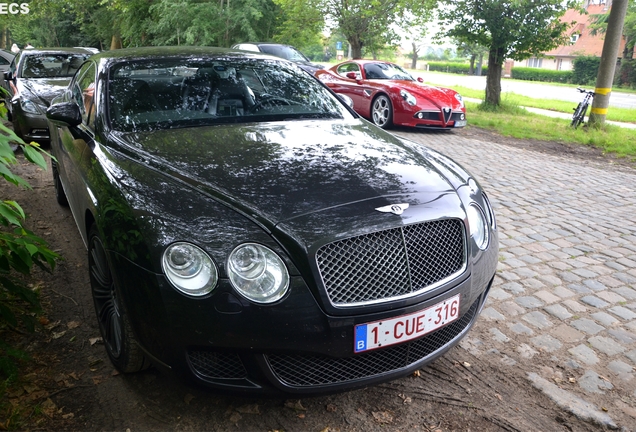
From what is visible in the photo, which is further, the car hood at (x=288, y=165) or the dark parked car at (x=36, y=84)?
the dark parked car at (x=36, y=84)

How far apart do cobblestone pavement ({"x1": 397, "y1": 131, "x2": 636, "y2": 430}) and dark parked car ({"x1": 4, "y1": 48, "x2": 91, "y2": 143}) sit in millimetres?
6137

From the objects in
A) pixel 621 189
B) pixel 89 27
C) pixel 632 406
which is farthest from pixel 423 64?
pixel 632 406

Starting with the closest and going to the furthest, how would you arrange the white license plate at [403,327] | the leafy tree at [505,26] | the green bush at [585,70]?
1. the white license plate at [403,327]
2. the leafy tree at [505,26]
3. the green bush at [585,70]

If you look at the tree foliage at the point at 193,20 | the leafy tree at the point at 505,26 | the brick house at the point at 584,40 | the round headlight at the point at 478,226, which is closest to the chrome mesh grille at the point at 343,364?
the round headlight at the point at 478,226

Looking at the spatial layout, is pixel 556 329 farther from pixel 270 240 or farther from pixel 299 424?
pixel 270 240

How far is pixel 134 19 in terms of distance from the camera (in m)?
25.1

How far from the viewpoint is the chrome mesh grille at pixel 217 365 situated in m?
2.19

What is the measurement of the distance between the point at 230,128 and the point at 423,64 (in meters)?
79.7

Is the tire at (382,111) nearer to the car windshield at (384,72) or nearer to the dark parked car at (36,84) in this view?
the car windshield at (384,72)

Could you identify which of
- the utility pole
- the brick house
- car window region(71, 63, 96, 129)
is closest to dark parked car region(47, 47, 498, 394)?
car window region(71, 63, 96, 129)

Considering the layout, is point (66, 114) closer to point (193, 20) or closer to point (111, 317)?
point (111, 317)

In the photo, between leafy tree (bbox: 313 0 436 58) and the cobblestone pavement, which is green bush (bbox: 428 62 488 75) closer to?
leafy tree (bbox: 313 0 436 58)

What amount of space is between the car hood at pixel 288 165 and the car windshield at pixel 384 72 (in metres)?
8.69

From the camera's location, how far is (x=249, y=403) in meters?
2.62
